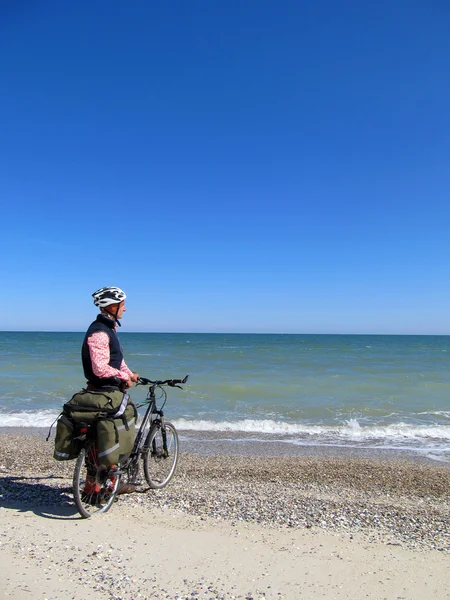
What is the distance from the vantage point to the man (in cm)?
462

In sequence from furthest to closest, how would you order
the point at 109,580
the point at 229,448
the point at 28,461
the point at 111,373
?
1. the point at 229,448
2. the point at 28,461
3. the point at 111,373
4. the point at 109,580

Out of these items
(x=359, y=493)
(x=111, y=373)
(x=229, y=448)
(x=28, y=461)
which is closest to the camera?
(x=111, y=373)

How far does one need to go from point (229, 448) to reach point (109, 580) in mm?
6761

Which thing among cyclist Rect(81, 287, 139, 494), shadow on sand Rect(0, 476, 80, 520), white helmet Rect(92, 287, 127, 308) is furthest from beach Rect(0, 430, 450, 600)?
white helmet Rect(92, 287, 127, 308)

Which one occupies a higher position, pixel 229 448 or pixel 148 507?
pixel 148 507

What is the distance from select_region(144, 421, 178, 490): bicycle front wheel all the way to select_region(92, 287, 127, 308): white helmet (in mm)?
1928

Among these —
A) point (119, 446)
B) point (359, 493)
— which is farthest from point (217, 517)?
point (359, 493)

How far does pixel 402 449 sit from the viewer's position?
10.3m

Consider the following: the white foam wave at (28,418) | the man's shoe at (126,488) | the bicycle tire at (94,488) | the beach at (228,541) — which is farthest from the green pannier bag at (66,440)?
the white foam wave at (28,418)

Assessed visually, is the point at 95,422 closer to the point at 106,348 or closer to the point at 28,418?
the point at 106,348

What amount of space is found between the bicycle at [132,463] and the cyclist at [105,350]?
10 centimetres

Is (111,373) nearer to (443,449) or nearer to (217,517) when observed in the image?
(217,517)

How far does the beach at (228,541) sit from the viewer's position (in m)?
3.40

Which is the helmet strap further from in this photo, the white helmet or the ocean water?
the ocean water
